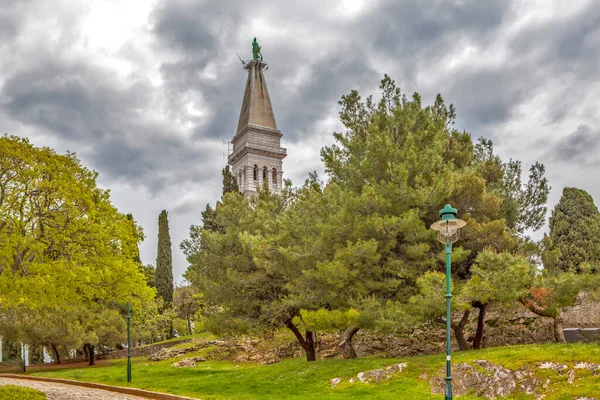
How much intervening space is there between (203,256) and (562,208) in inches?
722

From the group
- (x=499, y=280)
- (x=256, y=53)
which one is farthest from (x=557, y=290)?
(x=256, y=53)

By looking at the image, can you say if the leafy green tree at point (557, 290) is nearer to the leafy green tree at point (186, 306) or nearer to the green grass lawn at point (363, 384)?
the green grass lawn at point (363, 384)

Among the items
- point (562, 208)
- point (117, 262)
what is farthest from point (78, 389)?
point (562, 208)

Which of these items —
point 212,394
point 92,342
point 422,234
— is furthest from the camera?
point 92,342

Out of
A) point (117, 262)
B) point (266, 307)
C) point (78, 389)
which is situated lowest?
point (78, 389)

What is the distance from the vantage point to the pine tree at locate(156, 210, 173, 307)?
167 feet

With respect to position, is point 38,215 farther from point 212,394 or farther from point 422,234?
point 422,234

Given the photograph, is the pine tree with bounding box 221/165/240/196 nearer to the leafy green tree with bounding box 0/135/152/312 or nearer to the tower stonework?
the tower stonework

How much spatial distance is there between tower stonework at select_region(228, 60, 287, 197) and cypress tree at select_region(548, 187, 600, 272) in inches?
2094

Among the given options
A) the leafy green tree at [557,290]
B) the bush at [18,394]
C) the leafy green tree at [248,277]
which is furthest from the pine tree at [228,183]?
the leafy green tree at [557,290]

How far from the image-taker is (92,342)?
35.7 meters

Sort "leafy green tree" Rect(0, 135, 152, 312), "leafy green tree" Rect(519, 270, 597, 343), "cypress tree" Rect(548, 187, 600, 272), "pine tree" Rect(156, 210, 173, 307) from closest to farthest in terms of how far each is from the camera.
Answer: "leafy green tree" Rect(0, 135, 152, 312)
"leafy green tree" Rect(519, 270, 597, 343)
"cypress tree" Rect(548, 187, 600, 272)
"pine tree" Rect(156, 210, 173, 307)

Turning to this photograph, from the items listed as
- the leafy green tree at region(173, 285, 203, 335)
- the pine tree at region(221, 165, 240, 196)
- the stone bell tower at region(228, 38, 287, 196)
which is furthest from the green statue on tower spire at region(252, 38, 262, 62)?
the leafy green tree at region(173, 285, 203, 335)

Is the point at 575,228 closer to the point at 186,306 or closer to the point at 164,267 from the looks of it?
the point at 164,267
